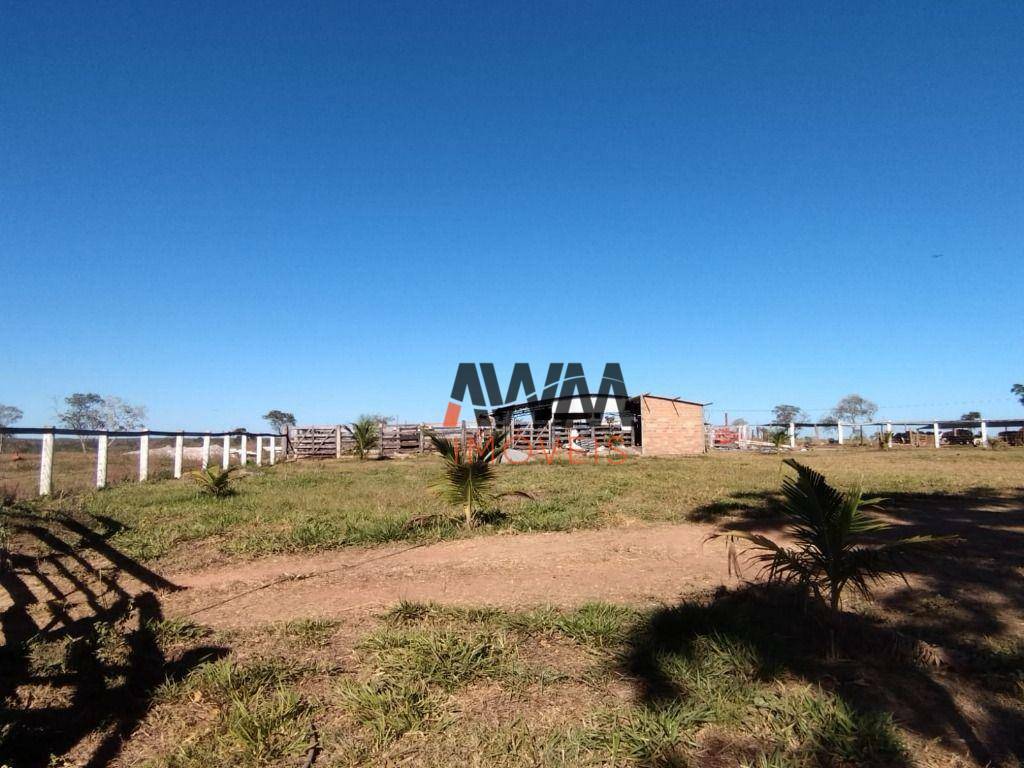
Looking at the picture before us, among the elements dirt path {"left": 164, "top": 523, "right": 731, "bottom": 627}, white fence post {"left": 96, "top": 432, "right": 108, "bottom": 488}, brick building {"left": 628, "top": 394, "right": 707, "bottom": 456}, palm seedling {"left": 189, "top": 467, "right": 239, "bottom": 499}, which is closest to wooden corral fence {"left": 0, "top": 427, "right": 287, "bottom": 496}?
white fence post {"left": 96, "top": 432, "right": 108, "bottom": 488}

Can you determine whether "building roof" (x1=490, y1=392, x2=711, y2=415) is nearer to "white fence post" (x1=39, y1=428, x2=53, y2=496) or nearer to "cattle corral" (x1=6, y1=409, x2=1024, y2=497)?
"cattle corral" (x1=6, y1=409, x2=1024, y2=497)

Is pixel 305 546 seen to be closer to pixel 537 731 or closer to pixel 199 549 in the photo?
pixel 199 549

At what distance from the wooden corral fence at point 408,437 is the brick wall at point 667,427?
3.85ft

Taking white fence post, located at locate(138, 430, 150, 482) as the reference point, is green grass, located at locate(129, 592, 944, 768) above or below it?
below

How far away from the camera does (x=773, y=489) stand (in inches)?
464

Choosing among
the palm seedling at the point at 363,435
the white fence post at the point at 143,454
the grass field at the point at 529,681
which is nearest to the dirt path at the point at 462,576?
the grass field at the point at 529,681

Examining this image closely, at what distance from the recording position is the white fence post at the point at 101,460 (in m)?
11.6

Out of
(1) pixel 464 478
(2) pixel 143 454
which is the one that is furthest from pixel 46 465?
(1) pixel 464 478

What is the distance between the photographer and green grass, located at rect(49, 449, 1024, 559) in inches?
294

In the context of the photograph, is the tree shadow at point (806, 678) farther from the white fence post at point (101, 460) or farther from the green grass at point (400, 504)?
the white fence post at point (101, 460)

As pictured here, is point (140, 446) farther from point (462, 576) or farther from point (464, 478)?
point (462, 576)

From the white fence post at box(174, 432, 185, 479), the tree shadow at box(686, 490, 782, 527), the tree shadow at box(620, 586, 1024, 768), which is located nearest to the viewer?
the tree shadow at box(620, 586, 1024, 768)

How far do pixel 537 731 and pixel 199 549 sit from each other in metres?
5.57

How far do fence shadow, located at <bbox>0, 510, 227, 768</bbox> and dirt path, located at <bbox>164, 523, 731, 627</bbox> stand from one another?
45 centimetres
